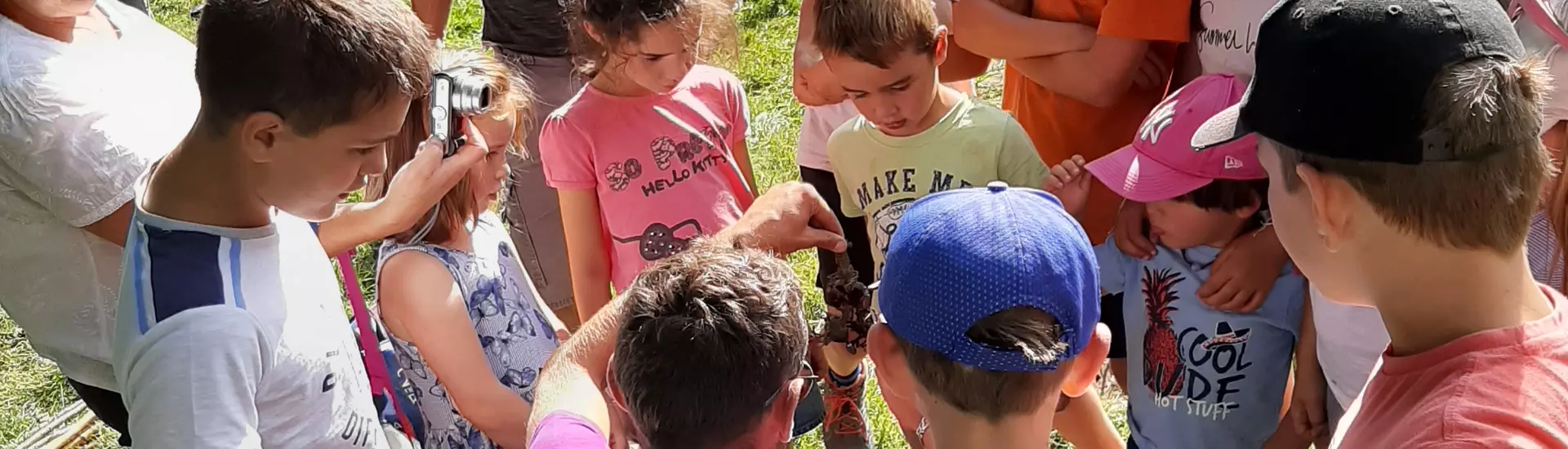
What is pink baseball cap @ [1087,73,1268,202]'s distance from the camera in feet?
7.09

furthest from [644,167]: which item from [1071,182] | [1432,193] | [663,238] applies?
[1432,193]

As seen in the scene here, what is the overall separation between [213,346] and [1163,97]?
199 cm

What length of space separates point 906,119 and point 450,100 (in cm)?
99

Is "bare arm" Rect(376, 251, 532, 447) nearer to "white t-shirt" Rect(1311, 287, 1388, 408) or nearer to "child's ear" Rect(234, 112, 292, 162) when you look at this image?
"child's ear" Rect(234, 112, 292, 162)

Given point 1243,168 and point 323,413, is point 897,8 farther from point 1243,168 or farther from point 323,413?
point 323,413

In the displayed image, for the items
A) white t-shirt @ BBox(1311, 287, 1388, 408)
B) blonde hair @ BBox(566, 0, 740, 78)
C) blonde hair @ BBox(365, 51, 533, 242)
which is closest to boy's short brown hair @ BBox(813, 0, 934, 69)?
blonde hair @ BBox(566, 0, 740, 78)

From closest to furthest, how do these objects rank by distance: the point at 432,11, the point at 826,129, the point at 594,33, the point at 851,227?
1. the point at 594,33
2. the point at 851,227
3. the point at 826,129
4. the point at 432,11

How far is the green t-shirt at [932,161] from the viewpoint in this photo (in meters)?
2.46

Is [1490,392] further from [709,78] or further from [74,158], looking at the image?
[74,158]

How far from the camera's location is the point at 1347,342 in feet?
6.91

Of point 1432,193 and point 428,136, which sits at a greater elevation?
point 1432,193

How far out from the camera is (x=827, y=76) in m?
2.90

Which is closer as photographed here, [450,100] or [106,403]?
[450,100]

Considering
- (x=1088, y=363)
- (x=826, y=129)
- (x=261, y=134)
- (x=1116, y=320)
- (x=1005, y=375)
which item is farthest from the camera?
(x=826, y=129)
